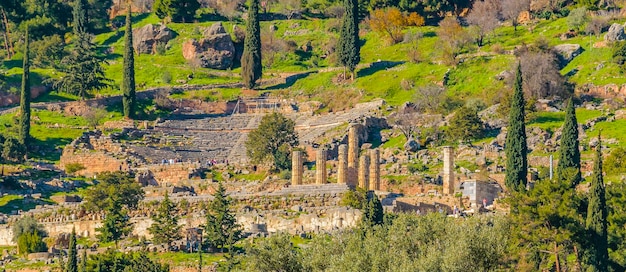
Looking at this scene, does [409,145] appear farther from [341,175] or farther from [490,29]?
[490,29]

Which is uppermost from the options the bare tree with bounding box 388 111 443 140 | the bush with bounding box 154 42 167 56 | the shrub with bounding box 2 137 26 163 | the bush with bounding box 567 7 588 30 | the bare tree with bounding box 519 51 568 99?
the bush with bounding box 567 7 588 30

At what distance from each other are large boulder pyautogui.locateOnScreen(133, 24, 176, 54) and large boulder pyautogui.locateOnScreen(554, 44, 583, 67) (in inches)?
1280

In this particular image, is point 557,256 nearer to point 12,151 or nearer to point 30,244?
point 30,244

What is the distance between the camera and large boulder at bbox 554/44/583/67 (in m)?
121

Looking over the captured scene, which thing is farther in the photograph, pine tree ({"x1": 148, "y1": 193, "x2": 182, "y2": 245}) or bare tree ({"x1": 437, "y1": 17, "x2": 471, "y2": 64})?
bare tree ({"x1": 437, "y1": 17, "x2": 471, "y2": 64})

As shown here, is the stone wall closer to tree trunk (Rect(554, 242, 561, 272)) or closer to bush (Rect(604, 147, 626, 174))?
bush (Rect(604, 147, 626, 174))

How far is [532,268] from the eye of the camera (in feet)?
236

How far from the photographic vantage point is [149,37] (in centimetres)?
14162

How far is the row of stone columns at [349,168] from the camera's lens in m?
99.6

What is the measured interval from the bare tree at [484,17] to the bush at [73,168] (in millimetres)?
32940

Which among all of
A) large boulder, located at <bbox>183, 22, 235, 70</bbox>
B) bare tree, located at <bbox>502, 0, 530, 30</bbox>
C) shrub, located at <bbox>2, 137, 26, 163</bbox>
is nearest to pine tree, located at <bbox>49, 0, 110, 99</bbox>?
large boulder, located at <bbox>183, 22, 235, 70</bbox>

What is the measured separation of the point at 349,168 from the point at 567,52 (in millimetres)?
25079

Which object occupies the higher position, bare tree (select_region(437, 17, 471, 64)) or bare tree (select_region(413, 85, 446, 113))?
bare tree (select_region(437, 17, 471, 64))

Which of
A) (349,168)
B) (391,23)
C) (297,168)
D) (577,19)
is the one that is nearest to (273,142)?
(297,168)
